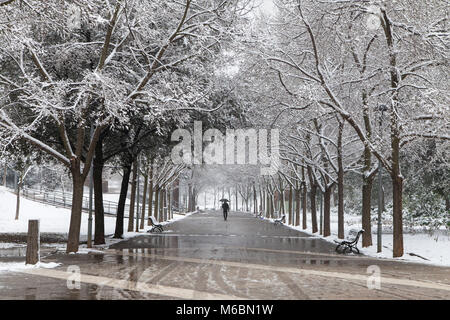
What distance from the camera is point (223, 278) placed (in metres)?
12.4

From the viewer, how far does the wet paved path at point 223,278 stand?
1020 centimetres

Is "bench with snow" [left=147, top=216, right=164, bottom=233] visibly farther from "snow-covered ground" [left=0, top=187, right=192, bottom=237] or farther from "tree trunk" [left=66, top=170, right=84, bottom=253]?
"tree trunk" [left=66, top=170, right=84, bottom=253]

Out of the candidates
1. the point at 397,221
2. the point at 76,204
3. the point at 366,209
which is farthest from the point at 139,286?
the point at 366,209

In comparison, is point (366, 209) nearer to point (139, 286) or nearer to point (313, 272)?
point (313, 272)

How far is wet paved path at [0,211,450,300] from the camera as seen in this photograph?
10.2m

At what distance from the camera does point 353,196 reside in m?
67.5

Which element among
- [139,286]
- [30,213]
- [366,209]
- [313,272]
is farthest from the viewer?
[30,213]

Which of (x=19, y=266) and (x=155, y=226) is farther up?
(x=155, y=226)

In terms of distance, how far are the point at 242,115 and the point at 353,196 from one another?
46.5 m

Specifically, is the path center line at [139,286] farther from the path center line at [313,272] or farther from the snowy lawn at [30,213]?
the snowy lawn at [30,213]

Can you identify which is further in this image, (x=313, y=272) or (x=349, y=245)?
(x=349, y=245)

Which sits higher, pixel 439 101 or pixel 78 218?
pixel 439 101

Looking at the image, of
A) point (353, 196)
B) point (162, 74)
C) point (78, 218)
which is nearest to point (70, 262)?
point (78, 218)
